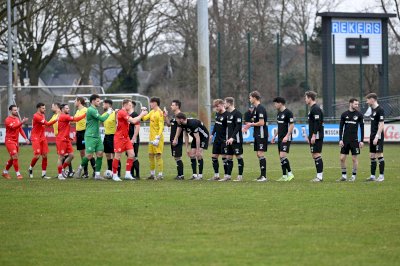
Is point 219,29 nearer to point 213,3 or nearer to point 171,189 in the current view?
point 213,3

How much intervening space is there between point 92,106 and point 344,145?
6423 millimetres

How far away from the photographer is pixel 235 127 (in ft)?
→ 69.0

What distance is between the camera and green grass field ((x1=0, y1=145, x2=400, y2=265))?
1028cm

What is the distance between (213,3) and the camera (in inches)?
2557

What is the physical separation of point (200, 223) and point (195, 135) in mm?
8988

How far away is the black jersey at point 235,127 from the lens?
2092cm

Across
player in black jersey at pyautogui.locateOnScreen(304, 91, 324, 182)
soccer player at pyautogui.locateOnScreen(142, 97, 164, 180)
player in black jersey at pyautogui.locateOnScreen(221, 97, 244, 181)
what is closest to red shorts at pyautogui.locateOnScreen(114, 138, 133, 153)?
soccer player at pyautogui.locateOnScreen(142, 97, 164, 180)

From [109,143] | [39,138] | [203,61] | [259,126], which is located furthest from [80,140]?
[203,61]

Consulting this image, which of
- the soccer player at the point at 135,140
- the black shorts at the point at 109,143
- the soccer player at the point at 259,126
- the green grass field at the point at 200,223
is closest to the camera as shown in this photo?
the green grass field at the point at 200,223

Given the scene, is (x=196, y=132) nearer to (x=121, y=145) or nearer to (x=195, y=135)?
(x=195, y=135)

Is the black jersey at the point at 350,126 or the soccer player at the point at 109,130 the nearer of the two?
the black jersey at the point at 350,126

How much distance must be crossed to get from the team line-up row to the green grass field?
97cm

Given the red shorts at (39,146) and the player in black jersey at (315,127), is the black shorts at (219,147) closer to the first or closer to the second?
the player in black jersey at (315,127)

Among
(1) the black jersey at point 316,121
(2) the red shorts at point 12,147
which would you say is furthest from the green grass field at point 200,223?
(2) the red shorts at point 12,147
